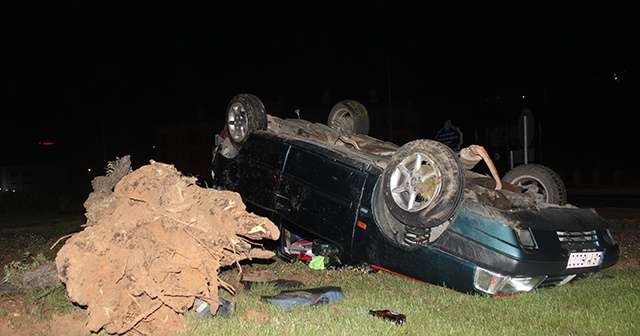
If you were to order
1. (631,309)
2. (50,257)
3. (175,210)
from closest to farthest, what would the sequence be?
(175,210)
(631,309)
(50,257)

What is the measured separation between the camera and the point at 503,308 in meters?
3.89

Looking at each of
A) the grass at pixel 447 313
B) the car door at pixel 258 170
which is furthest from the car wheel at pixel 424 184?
the car door at pixel 258 170

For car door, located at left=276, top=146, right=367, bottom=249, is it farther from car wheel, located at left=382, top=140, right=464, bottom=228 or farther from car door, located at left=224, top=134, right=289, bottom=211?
car wheel, located at left=382, top=140, right=464, bottom=228

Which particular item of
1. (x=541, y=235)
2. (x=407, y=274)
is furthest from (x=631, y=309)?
(x=407, y=274)

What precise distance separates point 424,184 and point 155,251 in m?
2.05

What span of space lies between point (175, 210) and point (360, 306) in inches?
64.9

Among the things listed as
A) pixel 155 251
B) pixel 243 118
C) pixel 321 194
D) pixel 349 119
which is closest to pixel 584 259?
pixel 321 194

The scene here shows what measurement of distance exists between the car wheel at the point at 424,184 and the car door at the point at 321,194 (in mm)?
397

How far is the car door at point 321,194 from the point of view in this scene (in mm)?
4336

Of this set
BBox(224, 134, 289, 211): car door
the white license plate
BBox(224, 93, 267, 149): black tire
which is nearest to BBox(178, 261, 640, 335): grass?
the white license plate

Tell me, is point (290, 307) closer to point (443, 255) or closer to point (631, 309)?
point (443, 255)

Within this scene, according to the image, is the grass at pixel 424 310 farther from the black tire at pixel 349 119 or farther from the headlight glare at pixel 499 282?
the black tire at pixel 349 119

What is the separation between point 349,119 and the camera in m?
6.84

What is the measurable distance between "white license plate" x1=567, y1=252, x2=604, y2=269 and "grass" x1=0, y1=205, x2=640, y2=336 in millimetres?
300
